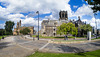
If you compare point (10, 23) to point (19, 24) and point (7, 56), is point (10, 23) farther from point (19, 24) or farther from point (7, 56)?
point (7, 56)

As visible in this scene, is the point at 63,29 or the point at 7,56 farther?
the point at 63,29

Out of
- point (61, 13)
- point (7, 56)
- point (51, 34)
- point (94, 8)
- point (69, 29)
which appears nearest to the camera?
point (7, 56)

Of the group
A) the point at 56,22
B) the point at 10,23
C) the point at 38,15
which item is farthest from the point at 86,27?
the point at 10,23

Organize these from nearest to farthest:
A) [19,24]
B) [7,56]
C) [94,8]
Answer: [7,56] → [94,8] → [19,24]

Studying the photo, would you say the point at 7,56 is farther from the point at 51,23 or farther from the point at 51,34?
the point at 51,23

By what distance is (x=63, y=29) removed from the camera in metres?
27.8

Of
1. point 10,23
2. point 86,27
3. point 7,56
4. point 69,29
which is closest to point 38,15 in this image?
point 69,29

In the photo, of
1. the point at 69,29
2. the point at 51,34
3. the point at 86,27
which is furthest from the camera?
the point at 51,34

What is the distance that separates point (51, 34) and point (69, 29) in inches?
822

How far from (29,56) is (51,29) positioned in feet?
134

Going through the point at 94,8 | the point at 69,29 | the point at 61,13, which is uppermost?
the point at 61,13

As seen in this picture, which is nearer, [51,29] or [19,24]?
[51,29]

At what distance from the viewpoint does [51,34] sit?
4597 cm

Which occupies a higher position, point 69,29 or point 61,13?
point 61,13
